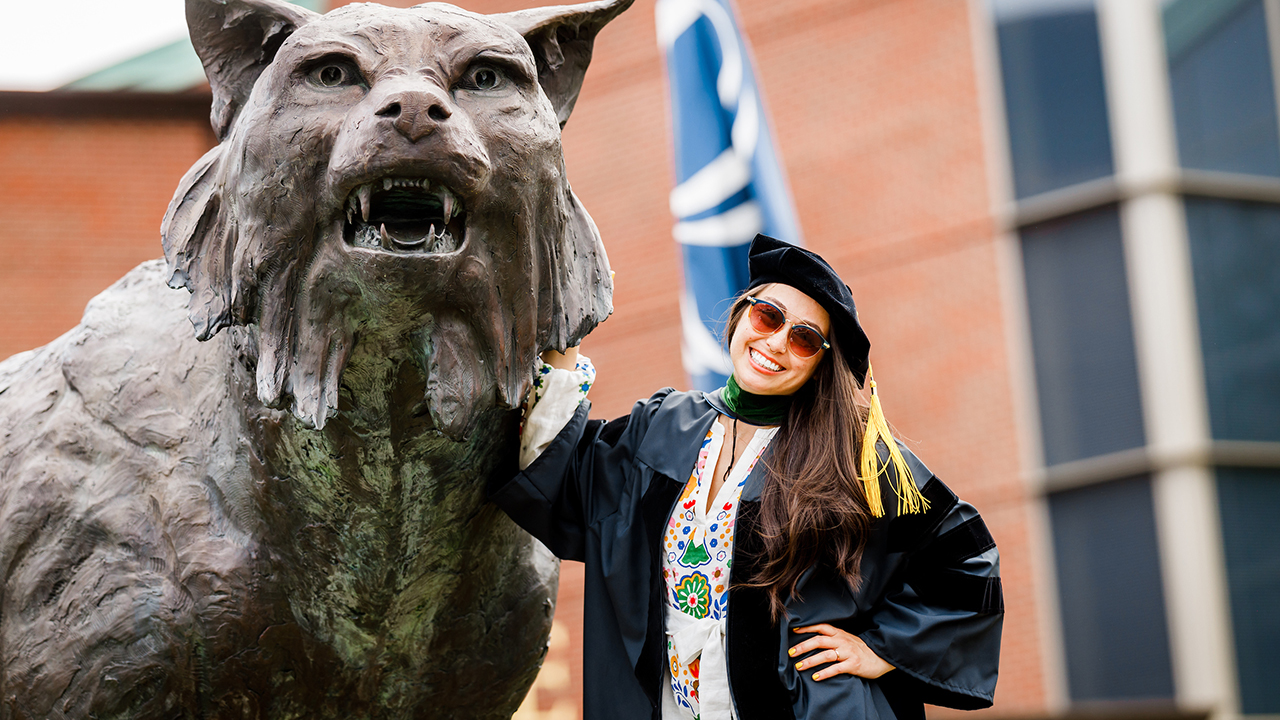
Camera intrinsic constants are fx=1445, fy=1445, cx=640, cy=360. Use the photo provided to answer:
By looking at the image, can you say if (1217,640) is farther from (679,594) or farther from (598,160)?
(679,594)

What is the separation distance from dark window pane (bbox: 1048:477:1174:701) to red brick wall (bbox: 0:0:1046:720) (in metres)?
0.30

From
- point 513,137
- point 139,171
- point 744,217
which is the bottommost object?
point 513,137

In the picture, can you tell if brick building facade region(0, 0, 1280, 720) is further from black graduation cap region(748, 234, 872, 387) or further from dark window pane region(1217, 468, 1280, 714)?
black graduation cap region(748, 234, 872, 387)

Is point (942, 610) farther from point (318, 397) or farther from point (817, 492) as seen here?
point (318, 397)

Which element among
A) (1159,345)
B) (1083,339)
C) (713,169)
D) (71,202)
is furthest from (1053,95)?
(71,202)

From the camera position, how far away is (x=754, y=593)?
2.79m

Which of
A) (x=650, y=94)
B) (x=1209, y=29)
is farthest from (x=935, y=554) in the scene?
(x=650, y=94)

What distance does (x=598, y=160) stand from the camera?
13.2 meters

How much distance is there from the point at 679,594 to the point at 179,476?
1.02m

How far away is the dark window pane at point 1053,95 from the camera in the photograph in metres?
10.9

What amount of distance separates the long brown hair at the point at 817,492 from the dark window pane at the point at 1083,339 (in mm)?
8135

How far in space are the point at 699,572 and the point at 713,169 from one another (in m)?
3.47

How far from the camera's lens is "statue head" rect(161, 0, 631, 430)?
7.16 ft

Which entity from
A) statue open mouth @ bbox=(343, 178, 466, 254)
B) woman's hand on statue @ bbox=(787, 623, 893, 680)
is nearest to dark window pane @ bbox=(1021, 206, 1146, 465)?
woman's hand on statue @ bbox=(787, 623, 893, 680)
